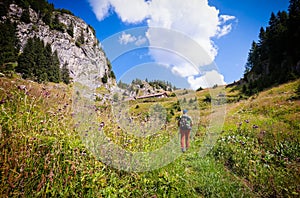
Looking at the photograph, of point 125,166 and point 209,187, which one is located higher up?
point 125,166

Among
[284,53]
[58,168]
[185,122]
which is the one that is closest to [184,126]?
[185,122]

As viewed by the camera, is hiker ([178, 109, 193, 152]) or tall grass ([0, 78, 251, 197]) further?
hiker ([178, 109, 193, 152])

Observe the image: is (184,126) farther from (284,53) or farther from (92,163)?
(284,53)

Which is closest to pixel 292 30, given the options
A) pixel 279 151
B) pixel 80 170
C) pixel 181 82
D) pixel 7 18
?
pixel 279 151

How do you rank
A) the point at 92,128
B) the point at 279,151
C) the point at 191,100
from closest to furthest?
the point at 92,128 < the point at 191,100 < the point at 279,151

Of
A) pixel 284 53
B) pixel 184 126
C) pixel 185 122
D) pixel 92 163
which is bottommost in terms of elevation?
pixel 92 163

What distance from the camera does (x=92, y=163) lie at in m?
2.67

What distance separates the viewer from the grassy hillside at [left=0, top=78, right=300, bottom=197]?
6.74ft

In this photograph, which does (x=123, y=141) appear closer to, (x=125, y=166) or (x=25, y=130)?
(x=125, y=166)

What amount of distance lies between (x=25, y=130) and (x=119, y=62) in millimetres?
1747

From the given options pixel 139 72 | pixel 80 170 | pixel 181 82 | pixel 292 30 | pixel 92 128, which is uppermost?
pixel 292 30

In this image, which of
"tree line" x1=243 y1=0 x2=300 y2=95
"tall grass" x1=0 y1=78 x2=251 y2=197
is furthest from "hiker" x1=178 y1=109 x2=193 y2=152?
"tree line" x1=243 y1=0 x2=300 y2=95

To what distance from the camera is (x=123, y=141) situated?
356 centimetres

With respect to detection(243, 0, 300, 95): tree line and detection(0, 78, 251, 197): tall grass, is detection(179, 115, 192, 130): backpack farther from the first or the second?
detection(243, 0, 300, 95): tree line
